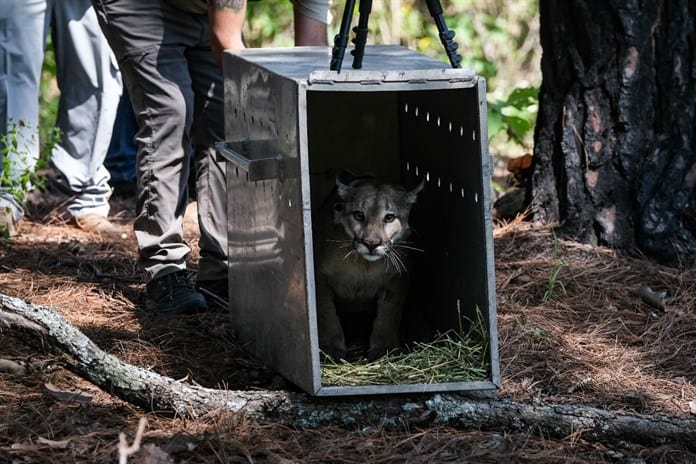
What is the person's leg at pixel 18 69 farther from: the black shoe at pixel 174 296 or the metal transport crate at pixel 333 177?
the metal transport crate at pixel 333 177

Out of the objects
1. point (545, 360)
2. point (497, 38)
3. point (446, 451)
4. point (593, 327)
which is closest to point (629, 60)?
point (593, 327)

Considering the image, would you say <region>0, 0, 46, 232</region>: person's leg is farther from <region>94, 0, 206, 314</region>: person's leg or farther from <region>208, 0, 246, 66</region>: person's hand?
<region>208, 0, 246, 66</region>: person's hand

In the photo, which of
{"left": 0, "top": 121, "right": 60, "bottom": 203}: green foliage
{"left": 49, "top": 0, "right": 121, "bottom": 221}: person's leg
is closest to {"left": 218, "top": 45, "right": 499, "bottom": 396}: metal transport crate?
{"left": 0, "top": 121, "right": 60, "bottom": 203}: green foliage

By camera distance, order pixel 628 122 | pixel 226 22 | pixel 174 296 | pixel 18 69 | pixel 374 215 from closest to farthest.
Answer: pixel 374 215 → pixel 226 22 → pixel 174 296 → pixel 628 122 → pixel 18 69

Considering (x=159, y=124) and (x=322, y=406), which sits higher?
(x=159, y=124)

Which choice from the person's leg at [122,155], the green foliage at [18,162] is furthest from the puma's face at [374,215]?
the person's leg at [122,155]

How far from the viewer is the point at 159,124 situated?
5488 mm

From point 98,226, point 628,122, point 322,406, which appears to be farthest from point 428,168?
point 98,226

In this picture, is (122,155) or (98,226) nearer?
(98,226)

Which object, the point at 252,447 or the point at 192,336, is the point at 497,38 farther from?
the point at 252,447

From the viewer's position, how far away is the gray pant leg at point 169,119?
17.9ft

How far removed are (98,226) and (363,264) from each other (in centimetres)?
287

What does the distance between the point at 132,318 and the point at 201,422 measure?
163cm

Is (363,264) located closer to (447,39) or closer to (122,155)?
(447,39)
